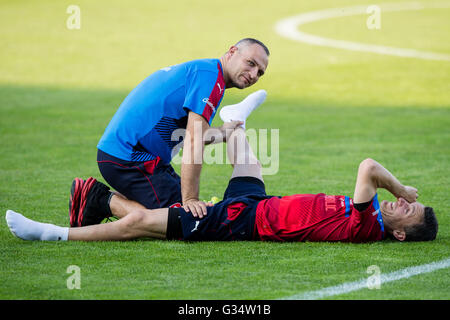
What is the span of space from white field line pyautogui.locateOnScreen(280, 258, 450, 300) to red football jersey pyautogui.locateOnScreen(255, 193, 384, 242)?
702 mm

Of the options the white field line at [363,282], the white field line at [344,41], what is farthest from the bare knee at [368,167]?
the white field line at [344,41]

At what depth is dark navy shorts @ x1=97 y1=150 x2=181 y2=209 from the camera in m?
6.60

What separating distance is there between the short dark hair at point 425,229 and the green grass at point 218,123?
9 centimetres

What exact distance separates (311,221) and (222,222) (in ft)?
2.37

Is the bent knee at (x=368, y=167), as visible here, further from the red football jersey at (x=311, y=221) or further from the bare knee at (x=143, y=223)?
the bare knee at (x=143, y=223)

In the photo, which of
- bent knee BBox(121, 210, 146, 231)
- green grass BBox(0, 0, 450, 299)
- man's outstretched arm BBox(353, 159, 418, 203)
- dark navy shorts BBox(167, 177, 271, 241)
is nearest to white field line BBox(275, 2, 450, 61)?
green grass BBox(0, 0, 450, 299)

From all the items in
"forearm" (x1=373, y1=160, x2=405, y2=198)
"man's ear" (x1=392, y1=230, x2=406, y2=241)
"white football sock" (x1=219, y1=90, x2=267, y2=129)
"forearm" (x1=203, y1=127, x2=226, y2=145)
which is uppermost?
"white football sock" (x1=219, y1=90, x2=267, y2=129)

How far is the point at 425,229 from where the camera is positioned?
20.5 feet

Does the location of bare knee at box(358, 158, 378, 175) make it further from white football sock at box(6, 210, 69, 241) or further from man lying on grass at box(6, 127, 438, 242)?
white football sock at box(6, 210, 69, 241)

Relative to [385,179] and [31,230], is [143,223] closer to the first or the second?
[31,230]

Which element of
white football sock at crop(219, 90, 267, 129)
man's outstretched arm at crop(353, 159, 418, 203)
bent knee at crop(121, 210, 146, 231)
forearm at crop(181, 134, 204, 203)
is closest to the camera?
man's outstretched arm at crop(353, 159, 418, 203)

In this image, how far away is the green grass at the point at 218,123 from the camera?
528 centimetres

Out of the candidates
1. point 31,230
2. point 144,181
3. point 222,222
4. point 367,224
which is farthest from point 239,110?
point 31,230

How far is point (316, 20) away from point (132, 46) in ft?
25.4
